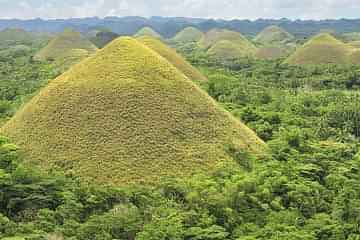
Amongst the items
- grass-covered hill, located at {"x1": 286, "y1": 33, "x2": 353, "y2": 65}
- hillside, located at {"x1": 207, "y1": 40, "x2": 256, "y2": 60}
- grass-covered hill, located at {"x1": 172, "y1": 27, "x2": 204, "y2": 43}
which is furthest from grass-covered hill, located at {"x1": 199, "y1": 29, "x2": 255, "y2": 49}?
grass-covered hill, located at {"x1": 172, "y1": 27, "x2": 204, "y2": 43}

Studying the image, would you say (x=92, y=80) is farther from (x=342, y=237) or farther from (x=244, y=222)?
(x=342, y=237)

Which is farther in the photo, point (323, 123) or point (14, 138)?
point (323, 123)

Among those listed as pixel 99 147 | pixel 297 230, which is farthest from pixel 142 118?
pixel 297 230

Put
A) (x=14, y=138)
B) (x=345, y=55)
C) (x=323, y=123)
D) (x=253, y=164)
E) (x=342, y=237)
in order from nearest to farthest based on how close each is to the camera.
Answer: (x=342, y=237)
(x=253, y=164)
(x=14, y=138)
(x=323, y=123)
(x=345, y=55)

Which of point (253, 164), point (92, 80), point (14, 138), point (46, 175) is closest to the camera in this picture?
point (46, 175)

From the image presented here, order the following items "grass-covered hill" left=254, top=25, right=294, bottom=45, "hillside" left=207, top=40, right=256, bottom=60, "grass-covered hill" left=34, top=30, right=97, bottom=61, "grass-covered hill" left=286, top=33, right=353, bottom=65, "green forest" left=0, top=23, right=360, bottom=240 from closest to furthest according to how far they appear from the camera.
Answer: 1. "green forest" left=0, top=23, right=360, bottom=240
2. "grass-covered hill" left=286, top=33, right=353, bottom=65
3. "grass-covered hill" left=34, top=30, right=97, bottom=61
4. "hillside" left=207, top=40, right=256, bottom=60
5. "grass-covered hill" left=254, top=25, right=294, bottom=45

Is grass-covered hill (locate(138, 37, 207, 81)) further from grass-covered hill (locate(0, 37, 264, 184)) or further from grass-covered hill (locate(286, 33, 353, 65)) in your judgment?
grass-covered hill (locate(286, 33, 353, 65))
